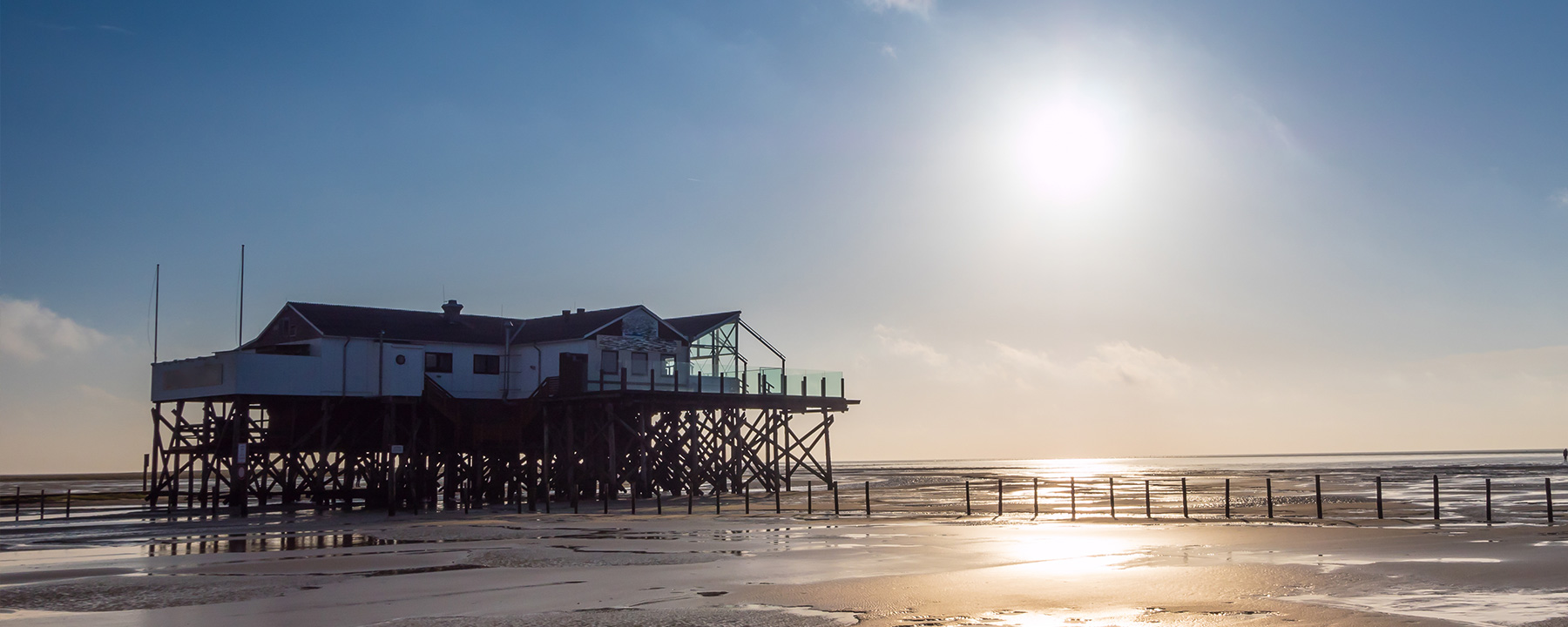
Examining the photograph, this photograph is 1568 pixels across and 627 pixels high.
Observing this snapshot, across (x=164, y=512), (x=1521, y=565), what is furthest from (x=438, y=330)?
(x=1521, y=565)

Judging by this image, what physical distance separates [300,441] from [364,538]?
21.6 meters

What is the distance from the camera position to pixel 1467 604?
47.2ft

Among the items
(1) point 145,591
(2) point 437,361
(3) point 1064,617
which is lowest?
(1) point 145,591

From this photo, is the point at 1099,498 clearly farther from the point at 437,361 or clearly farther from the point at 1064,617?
the point at 1064,617

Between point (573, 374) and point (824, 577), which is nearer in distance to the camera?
point (824, 577)

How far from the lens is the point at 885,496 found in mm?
55219

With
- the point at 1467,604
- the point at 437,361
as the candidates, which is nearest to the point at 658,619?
the point at 1467,604

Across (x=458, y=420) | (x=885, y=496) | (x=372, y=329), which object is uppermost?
(x=372, y=329)

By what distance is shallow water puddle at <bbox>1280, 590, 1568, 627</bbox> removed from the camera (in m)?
13.4

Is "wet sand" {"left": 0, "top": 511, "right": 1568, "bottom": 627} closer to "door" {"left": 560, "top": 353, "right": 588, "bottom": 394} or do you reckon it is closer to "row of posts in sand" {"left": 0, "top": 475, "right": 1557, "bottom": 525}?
"row of posts in sand" {"left": 0, "top": 475, "right": 1557, "bottom": 525}

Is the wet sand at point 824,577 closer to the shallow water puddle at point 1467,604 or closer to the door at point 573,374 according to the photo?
the shallow water puddle at point 1467,604

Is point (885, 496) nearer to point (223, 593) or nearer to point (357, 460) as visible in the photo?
point (357, 460)

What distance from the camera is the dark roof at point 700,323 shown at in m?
58.5

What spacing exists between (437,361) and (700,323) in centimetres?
1292
